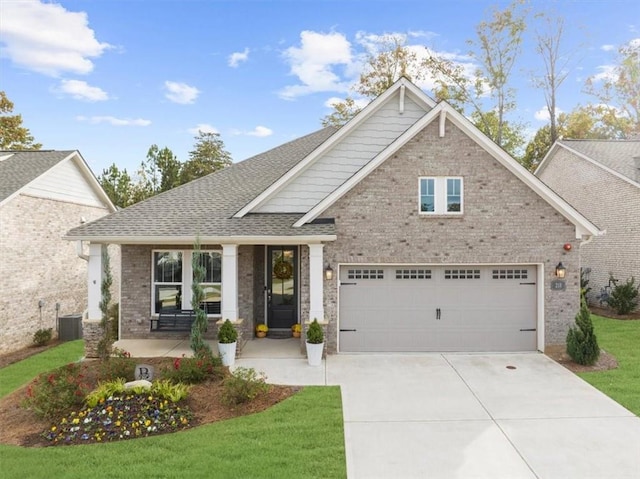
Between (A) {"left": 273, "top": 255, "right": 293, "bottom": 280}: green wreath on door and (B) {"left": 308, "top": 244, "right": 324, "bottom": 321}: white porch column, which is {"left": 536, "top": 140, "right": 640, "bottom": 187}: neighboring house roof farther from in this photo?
(A) {"left": 273, "top": 255, "right": 293, "bottom": 280}: green wreath on door

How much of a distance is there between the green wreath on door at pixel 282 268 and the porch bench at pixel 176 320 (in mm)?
2716

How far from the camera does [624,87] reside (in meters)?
29.6

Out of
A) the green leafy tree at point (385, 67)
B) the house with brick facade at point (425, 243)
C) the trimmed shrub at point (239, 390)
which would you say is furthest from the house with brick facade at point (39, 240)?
the green leafy tree at point (385, 67)

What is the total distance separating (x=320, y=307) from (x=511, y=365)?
187 inches

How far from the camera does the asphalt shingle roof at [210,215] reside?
10.5 metres

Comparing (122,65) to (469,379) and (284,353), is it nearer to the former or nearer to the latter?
(284,353)

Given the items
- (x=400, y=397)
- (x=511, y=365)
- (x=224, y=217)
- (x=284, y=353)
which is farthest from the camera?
(x=224, y=217)

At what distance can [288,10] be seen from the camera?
1341 cm

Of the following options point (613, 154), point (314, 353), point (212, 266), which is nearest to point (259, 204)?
point (212, 266)

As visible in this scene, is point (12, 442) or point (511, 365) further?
point (511, 365)

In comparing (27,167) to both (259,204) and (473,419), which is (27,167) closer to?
(259,204)

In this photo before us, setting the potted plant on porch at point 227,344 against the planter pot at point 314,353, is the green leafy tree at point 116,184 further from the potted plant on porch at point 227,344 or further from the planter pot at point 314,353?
the planter pot at point 314,353

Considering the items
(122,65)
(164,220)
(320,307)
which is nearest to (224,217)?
(164,220)

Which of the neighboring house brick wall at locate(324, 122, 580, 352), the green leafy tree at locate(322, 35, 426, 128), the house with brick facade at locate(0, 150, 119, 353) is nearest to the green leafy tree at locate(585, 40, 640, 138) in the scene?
the green leafy tree at locate(322, 35, 426, 128)
